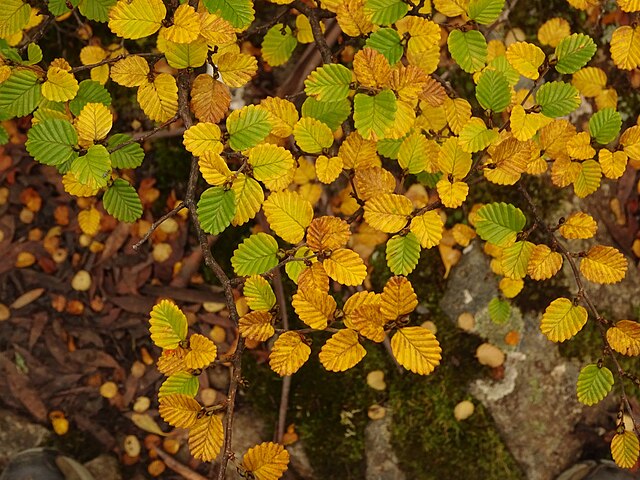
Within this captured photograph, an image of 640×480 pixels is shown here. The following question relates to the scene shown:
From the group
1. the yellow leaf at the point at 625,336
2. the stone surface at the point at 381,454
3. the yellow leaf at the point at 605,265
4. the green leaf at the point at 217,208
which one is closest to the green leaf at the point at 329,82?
the green leaf at the point at 217,208

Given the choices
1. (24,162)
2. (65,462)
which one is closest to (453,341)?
(65,462)

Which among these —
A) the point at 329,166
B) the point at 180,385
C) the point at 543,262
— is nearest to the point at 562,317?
the point at 543,262

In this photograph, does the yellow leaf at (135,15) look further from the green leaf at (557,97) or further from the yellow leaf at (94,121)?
the green leaf at (557,97)

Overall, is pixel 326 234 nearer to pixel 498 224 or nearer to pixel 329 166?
pixel 329 166

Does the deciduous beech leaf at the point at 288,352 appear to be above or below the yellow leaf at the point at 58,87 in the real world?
below

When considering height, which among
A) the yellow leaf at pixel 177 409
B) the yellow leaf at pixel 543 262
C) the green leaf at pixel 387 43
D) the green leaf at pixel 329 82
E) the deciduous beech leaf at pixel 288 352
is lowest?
the yellow leaf at pixel 177 409

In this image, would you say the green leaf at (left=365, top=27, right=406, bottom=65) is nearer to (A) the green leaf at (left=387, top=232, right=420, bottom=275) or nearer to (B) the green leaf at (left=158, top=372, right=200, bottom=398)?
(A) the green leaf at (left=387, top=232, right=420, bottom=275)

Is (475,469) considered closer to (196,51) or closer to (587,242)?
(587,242)
